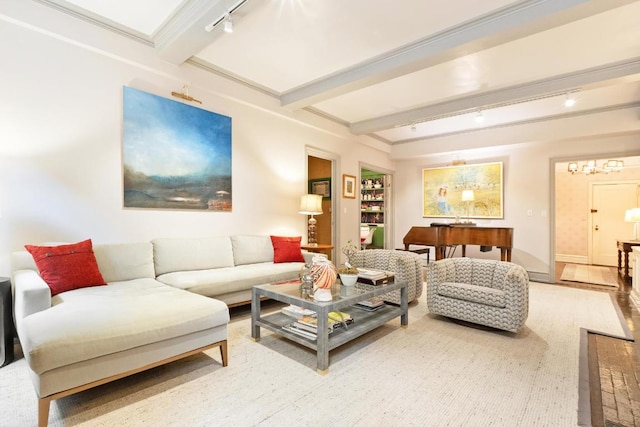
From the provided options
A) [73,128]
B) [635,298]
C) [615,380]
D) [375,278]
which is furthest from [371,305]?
[635,298]

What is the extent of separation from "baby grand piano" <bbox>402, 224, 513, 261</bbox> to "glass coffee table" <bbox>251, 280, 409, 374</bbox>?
286cm

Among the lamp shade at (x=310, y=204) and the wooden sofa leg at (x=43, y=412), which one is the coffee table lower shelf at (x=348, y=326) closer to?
the wooden sofa leg at (x=43, y=412)

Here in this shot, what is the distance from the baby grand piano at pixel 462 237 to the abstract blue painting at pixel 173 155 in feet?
11.5

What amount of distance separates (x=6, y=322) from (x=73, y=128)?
1.67m

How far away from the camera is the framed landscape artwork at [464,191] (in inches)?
246

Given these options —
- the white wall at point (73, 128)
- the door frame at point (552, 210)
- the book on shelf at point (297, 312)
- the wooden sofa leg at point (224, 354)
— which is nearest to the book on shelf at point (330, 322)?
the book on shelf at point (297, 312)

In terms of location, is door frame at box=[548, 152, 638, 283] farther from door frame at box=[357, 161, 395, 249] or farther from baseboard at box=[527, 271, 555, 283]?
door frame at box=[357, 161, 395, 249]

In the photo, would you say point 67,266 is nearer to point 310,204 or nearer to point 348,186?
point 310,204

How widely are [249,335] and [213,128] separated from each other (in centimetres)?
250

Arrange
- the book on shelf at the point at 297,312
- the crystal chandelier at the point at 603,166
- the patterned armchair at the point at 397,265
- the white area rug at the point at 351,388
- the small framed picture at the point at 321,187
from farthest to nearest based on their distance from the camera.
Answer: the small framed picture at the point at 321,187
the crystal chandelier at the point at 603,166
the patterned armchair at the point at 397,265
the book on shelf at the point at 297,312
the white area rug at the point at 351,388

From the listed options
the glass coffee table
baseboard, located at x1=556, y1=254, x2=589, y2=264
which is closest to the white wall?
the glass coffee table

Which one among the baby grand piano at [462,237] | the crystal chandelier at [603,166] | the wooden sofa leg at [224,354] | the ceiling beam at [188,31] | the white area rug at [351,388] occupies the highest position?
the ceiling beam at [188,31]

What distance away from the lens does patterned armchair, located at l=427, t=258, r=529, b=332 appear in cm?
277

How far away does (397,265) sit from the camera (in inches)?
142
